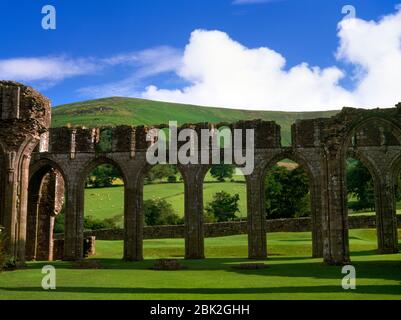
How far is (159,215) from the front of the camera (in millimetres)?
52906

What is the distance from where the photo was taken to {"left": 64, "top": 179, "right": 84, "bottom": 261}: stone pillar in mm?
26891

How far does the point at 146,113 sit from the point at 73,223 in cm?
8862

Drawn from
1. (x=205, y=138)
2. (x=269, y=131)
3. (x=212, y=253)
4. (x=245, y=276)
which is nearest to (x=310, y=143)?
(x=269, y=131)

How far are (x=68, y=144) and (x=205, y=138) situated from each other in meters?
7.62

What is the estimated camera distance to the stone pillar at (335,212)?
17.8 meters


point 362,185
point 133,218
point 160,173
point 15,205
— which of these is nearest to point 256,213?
point 133,218

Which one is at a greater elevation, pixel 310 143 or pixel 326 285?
pixel 310 143

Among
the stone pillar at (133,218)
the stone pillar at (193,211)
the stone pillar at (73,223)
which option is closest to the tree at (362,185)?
the stone pillar at (193,211)

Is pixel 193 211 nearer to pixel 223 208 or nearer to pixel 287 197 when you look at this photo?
pixel 287 197

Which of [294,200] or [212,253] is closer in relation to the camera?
[212,253]

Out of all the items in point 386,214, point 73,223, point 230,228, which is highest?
point 386,214

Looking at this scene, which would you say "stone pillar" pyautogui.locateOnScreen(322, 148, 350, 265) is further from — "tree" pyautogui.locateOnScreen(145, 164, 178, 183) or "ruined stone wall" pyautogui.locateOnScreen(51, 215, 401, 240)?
"tree" pyautogui.locateOnScreen(145, 164, 178, 183)

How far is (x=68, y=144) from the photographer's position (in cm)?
2750
